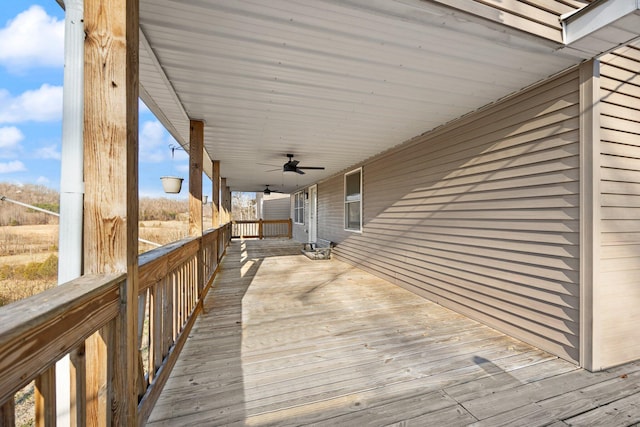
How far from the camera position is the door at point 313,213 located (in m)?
9.09

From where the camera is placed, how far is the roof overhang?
65.6 inches

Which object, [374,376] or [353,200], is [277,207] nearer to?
[353,200]

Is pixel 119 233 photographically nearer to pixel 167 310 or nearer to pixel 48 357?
pixel 48 357

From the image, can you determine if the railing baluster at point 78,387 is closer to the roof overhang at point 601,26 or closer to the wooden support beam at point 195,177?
the wooden support beam at point 195,177

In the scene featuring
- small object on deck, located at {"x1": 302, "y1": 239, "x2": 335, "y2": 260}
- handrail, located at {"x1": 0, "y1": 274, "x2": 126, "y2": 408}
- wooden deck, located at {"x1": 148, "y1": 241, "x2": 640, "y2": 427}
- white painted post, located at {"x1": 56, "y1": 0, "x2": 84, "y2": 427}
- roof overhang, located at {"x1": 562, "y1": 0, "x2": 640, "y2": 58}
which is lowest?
wooden deck, located at {"x1": 148, "y1": 241, "x2": 640, "y2": 427}

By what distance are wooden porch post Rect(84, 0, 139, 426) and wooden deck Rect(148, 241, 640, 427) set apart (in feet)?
2.06

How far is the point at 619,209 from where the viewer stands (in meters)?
2.16

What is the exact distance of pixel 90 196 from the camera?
3.79 feet

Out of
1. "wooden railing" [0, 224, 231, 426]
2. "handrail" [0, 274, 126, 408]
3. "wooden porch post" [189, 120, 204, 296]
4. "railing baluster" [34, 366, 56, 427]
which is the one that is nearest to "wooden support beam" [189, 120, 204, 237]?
"wooden porch post" [189, 120, 204, 296]

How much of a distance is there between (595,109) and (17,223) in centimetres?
418

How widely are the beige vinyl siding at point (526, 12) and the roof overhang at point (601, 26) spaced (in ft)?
0.26

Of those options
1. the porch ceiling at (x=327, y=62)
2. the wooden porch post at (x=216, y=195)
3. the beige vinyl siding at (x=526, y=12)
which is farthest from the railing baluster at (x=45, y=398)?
the wooden porch post at (x=216, y=195)

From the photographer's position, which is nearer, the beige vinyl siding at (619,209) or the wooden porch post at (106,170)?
the wooden porch post at (106,170)

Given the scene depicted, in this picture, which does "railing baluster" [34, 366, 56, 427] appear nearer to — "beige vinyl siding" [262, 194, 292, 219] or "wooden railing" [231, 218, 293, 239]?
"wooden railing" [231, 218, 293, 239]
